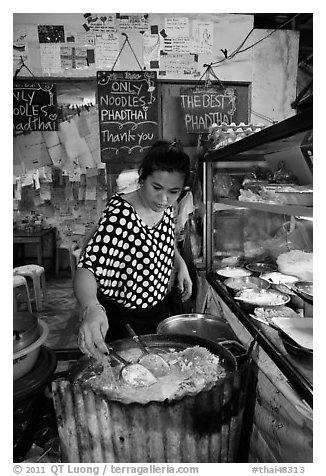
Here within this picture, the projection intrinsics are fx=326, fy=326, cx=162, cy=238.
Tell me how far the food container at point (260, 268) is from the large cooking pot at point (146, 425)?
4.42 ft

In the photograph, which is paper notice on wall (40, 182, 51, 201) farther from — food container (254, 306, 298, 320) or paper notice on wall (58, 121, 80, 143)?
food container (254, 306, 298, 320)

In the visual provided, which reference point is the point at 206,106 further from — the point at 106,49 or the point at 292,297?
the point at 292,297

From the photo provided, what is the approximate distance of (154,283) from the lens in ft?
6.28

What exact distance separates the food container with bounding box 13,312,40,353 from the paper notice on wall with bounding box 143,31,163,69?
3.07 m

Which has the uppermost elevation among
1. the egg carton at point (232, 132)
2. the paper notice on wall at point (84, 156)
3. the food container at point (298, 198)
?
the paper notice on wall at point (84, 156)

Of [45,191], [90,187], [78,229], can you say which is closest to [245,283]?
[90,187]

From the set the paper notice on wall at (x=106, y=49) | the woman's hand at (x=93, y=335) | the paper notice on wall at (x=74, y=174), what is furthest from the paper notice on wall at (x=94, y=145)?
the woman's hand at (x=93, y=335)

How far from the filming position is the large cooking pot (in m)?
1.04

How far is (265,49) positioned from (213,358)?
3748 mm

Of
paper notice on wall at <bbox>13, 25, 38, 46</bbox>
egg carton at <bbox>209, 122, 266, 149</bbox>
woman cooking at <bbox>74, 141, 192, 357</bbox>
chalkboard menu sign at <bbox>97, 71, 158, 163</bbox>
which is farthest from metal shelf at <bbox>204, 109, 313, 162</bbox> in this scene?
paper notice on wall at <bbox>13, 25, 38, 46</bbox>

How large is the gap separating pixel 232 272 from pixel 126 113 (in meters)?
2.29

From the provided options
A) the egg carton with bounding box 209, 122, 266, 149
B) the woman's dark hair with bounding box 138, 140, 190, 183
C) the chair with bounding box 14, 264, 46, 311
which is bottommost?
the chair with bounding box 14, 264, 46, 311

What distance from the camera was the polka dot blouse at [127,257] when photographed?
66.1 inches

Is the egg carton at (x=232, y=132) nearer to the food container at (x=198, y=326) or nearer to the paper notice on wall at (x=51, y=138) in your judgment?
the food container at (x=198, y=326)
